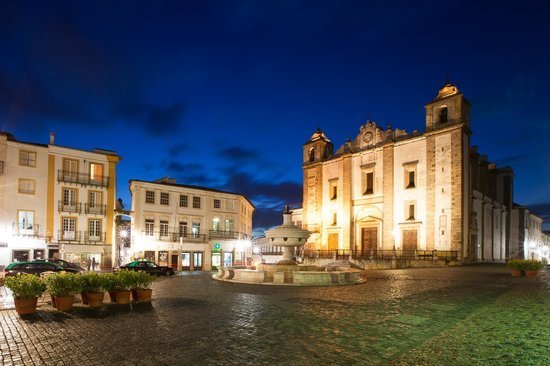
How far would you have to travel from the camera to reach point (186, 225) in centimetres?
4628

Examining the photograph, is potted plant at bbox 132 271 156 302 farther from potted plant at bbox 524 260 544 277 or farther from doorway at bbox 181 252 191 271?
doorway at bbox 181 252 191 271

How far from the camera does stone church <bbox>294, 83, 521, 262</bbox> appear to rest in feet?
127

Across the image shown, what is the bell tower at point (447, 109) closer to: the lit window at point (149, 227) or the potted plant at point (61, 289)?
the lit window at point (149, 227)

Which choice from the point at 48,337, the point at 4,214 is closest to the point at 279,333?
the point at 48,337

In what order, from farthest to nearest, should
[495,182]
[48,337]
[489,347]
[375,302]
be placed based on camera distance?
[495,182], [375,302], [48,337], [489,347]

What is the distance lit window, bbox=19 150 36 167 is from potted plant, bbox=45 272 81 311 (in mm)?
29307

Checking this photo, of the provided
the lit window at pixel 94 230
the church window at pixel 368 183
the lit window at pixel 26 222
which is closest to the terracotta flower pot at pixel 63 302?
the lit window at pixel 26 222

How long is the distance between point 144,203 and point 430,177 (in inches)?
1207

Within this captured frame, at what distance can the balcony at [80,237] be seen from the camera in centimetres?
3616

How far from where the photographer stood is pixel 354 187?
48.2 meters

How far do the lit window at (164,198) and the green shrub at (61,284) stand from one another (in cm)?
3415

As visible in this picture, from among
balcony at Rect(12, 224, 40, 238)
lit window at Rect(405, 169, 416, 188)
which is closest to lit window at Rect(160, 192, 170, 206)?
balcony at Rect(12, 224, 40, 238)

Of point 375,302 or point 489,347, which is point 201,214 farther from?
point 489,347

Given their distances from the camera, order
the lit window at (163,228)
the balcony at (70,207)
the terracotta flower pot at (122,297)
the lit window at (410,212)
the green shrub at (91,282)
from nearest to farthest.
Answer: the green shrub at (91,282) < the terracotta flower pot at (122,297) < the balcony at (70,207) < the lit window at (410,212) < the lit window at (163,228)
